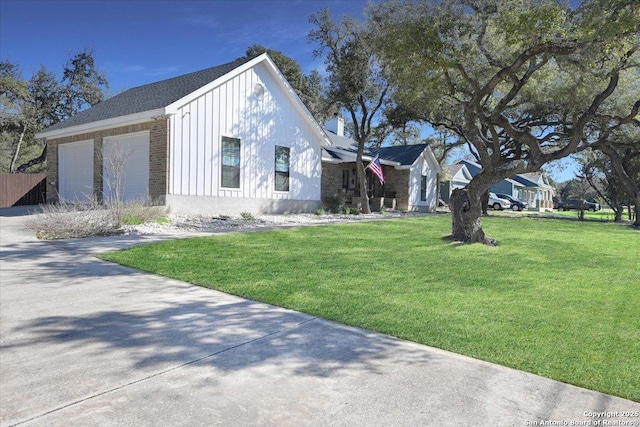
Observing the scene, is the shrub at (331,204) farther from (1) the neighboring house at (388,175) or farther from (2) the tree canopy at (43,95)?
(2) the tree canopy at (43,95)

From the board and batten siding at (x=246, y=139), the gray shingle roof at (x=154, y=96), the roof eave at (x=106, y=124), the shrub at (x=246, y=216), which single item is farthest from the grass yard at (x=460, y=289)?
the gray shingle roof at (x=154, y=96)

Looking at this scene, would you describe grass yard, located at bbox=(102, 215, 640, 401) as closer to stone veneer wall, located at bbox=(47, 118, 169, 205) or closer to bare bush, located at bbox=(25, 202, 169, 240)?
bare bush, located at bbox=(25, 202, 169, 240)

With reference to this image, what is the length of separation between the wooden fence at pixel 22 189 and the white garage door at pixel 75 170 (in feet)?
8.29

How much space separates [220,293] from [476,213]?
7.38 m

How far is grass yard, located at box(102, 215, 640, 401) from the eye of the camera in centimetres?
357

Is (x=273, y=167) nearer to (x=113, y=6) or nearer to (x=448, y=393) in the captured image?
(x=113, y=6)

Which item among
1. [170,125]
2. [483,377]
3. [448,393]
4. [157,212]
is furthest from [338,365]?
[170,125]

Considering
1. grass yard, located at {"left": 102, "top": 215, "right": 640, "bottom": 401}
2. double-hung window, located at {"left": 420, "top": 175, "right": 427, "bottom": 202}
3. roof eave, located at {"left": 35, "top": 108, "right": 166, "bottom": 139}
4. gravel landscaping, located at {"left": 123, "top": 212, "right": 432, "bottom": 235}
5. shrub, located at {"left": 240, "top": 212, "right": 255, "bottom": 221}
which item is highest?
roof eave, located at {"left": 35, "top": 108, "right": 166, "bottom": 139}

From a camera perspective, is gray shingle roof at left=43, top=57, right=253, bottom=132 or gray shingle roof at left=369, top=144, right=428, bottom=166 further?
gray shingle roof at left=369, top=144, right=428, bottom=166

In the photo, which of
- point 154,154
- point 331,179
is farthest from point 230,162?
point 331,179

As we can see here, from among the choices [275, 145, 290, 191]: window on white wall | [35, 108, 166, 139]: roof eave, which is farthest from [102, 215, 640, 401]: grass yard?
[275, 145, 290, 191]: window on white wall

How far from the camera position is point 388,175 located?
2752 cm

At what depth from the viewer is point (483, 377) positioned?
10.1ft

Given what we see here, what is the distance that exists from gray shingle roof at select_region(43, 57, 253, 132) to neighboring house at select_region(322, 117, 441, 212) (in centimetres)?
741
